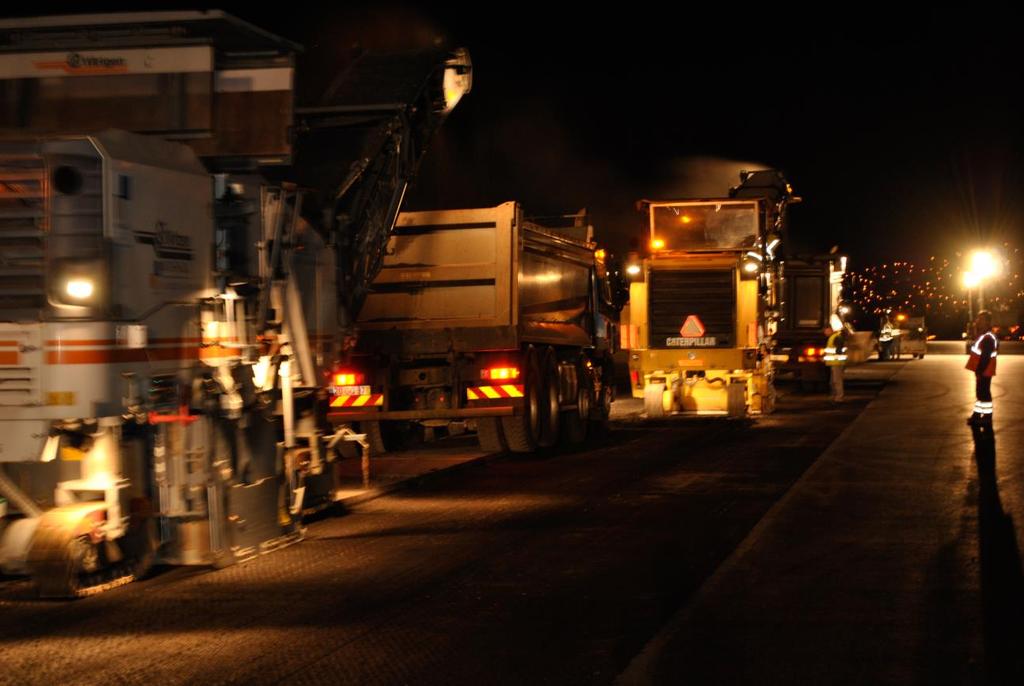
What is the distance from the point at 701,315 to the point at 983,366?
5305 mm

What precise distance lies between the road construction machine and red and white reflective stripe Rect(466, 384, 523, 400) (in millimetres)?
4047

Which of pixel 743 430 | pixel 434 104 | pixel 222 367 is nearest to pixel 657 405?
pixel 743 430

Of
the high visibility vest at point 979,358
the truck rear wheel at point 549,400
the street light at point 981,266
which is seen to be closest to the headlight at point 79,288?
the truck rear wheel at point 549,400

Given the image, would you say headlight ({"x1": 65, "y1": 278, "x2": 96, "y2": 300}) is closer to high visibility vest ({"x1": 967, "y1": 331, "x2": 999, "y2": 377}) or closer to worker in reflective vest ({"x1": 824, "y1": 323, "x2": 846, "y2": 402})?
high visibility vest ({"x1": 967, "y1": 331, "x2": 999, "y2": 377})

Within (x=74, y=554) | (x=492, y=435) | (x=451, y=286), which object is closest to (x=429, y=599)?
(x=74, y=554)

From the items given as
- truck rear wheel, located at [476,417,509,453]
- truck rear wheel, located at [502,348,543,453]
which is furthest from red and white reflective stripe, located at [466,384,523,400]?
truck rear wheel, located at [476,417,509,453]

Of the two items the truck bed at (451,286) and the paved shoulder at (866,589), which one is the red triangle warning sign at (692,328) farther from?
the paved shoulder at (866,589)

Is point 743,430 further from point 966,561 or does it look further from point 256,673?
point 256,673

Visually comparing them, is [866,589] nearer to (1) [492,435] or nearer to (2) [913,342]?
(1) [492,435]

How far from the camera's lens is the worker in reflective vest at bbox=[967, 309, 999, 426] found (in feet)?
58.5

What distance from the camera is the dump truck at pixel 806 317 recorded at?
29.8 metres

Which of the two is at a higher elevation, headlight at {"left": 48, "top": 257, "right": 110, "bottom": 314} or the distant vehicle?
the distant vehicle

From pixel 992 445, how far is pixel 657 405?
6482 mm

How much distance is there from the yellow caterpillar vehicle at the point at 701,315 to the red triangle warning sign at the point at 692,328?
0.7 inches
